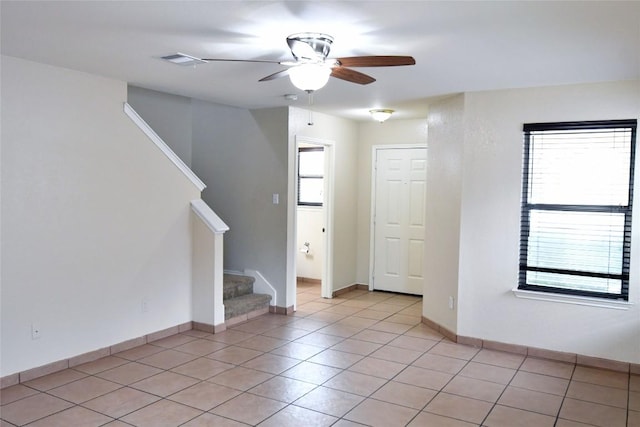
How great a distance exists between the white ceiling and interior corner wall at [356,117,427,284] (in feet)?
7.62

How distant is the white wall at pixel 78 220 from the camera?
3523 mm

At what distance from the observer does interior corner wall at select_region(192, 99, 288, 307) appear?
5656mm

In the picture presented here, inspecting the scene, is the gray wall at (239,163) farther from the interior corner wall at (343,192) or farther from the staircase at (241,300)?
the interior corner wall at (343,192)

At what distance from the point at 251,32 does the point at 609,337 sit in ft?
11.9

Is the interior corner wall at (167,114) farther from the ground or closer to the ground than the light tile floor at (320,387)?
farther from the ground

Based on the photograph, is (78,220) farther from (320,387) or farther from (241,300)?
(320,387)

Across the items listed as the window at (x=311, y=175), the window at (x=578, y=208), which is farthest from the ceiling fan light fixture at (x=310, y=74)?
the window at (x=311, y=175)

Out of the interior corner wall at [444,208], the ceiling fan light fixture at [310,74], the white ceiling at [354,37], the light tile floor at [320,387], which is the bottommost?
the light tile floor at [320,387]

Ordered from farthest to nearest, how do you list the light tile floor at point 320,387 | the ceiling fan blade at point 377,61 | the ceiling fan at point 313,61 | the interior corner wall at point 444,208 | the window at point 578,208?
the interior corner wall at point 444,208 → the window at point 578,208 → the light tile floor at point 320,387 → the ceiling fan at point 313,61 → the ceiling fan blade at point 377,61

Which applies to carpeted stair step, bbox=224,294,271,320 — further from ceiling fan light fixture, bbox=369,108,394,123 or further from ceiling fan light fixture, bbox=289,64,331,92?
ceiling fan light fixture, bbox=289,64,331,92

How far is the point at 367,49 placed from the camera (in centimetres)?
318

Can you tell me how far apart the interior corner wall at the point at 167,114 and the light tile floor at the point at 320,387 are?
224 cm

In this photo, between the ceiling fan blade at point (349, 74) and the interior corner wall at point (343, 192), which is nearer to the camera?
the ceiling fan blade at point (349, 74)

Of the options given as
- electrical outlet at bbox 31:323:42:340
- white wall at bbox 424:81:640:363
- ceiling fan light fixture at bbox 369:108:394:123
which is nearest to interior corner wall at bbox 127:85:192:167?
ceiling fan light fixture at bbox 369:108:394:123
